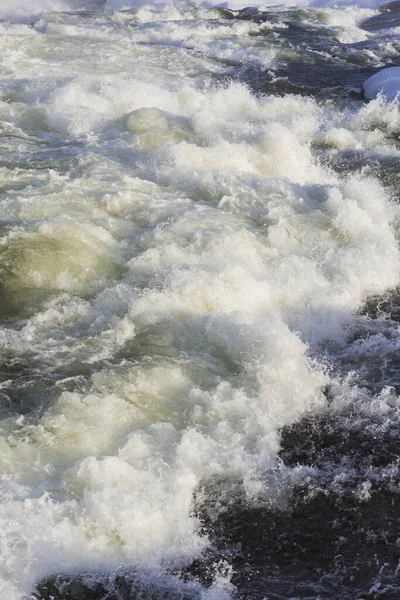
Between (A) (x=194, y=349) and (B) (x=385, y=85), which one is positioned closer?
(A) (x=194, y=349)

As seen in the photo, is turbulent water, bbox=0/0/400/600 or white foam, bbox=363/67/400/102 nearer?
Result: turbulent water, bbox=0/0/400/600

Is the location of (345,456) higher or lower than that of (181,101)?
lower

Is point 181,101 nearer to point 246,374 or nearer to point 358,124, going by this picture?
point 358,124

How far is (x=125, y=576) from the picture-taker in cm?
358

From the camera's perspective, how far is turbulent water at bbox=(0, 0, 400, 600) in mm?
3734

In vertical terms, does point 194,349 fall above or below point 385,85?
below

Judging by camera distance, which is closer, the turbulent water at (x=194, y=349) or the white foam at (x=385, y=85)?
the turbulent water at (x=194, y=349)

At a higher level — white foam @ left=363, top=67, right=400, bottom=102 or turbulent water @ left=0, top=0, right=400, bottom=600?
white foam @ left=363, top=67, right=400, bottom=102

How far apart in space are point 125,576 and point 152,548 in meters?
0.24

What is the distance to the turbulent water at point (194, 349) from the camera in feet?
12.3

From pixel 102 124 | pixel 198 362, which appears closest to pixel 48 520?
pixel 198 362

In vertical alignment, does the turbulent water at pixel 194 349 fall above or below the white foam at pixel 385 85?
below

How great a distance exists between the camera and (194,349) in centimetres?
548

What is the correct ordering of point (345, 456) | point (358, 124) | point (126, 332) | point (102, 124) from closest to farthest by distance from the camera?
point (345, 456)
point (126, 332)
point (102, 124)
point (358, 124)
